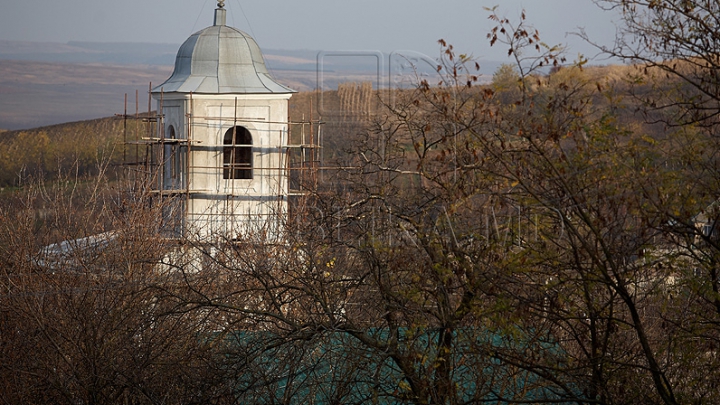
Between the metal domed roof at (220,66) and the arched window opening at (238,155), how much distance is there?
0.99m

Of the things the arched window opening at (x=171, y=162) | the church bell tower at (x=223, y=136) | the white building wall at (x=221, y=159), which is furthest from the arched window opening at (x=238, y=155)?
the arched window opening at (x=171, y=162)

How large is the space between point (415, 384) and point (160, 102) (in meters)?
12.1

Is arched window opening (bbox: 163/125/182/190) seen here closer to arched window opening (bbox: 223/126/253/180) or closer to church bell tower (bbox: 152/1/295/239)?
church bell tower (bbox: 152/1/295/239)

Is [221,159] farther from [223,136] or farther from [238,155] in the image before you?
[238,155]

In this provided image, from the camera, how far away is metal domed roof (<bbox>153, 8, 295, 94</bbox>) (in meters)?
19.5

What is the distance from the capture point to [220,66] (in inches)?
778

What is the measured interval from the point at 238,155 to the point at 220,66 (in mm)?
1932

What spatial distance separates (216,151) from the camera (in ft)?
65.2

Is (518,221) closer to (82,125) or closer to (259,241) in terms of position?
(259,241)

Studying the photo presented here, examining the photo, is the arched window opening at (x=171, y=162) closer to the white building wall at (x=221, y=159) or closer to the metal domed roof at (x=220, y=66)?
the white building wall at (x=221, y=159)

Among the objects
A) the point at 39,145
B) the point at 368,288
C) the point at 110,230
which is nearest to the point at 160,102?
the point at 110,230

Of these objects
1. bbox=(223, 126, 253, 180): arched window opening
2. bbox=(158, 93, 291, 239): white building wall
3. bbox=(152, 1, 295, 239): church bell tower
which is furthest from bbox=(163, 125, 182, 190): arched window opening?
bbox=(223, 126, 253, 180): arched window opening

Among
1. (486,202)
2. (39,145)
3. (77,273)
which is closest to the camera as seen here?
(486,202)

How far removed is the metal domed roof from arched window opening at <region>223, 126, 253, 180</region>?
3.24 ft
